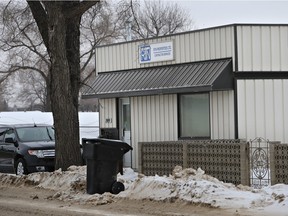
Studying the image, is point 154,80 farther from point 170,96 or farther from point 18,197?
point 18,197

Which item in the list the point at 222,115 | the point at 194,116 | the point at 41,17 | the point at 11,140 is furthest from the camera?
the point at 11,140

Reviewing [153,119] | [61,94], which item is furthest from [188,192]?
[153,119]

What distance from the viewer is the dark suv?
17.9 metres

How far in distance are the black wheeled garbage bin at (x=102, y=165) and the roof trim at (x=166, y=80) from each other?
181 inches

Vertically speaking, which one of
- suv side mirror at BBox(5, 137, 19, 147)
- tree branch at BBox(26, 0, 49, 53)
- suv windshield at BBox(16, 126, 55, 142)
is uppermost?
tree branch at BBox(26, 0, 49, 53)

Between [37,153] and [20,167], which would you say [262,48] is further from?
[20,167]

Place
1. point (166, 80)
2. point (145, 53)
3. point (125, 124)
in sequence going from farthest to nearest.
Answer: point (125, 124)
point (145, 53)
point (166, 80)

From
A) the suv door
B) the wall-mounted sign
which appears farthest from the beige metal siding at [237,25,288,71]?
the suv door

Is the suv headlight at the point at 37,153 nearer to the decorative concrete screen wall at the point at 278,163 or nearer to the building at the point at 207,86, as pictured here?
the building at the point at 207,86

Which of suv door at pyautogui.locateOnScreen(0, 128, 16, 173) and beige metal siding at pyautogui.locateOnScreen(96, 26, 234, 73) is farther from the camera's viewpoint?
suv door at pyautogui.locateOnScreen(0, 128, 16, 173)

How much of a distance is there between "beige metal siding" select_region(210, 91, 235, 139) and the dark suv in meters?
5.20

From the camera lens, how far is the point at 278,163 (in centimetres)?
1243

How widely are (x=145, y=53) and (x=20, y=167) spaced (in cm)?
573

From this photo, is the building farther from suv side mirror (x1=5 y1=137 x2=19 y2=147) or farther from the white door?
suv side mirror (x1=5 y1=137 x2=19 y2=147)
